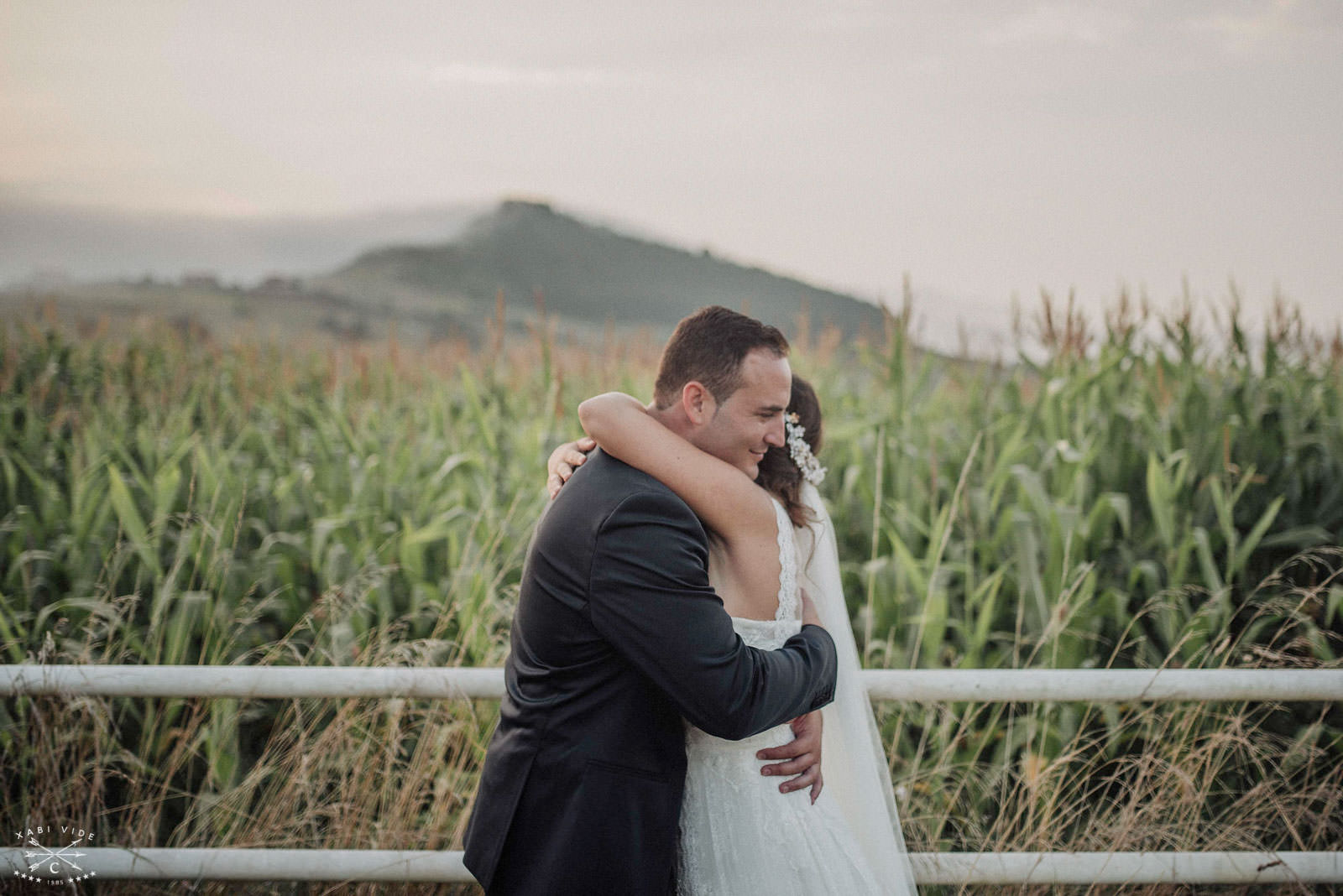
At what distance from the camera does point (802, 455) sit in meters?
1.83

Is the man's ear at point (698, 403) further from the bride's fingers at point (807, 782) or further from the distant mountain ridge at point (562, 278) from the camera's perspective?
the distant mountain ridge at point (562, 278)

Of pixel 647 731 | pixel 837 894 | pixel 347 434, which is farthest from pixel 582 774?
pixel 347 434

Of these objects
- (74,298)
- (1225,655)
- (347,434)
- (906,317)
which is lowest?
(74,298)

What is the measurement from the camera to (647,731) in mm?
1532

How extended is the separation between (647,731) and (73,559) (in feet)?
10.4

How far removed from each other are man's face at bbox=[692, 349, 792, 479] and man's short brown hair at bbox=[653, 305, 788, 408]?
15 millimetres

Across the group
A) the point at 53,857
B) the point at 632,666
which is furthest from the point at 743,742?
the point at 53,857

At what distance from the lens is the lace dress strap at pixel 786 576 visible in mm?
1653

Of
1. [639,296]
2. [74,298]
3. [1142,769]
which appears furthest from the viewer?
[639,296]

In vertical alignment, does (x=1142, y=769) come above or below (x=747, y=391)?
below

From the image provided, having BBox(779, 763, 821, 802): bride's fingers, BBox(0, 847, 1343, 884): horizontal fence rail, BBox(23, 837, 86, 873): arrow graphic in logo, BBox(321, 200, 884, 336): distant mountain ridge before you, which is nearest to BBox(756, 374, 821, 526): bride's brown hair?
BBox(779, 763, 821, 802): bride's fingers

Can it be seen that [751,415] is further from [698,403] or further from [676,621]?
[676,621]

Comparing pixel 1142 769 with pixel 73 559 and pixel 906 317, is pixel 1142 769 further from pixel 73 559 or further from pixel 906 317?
pixel 73 559

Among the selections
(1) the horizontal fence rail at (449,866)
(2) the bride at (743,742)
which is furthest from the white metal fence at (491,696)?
(2) the bride at (743,742)
